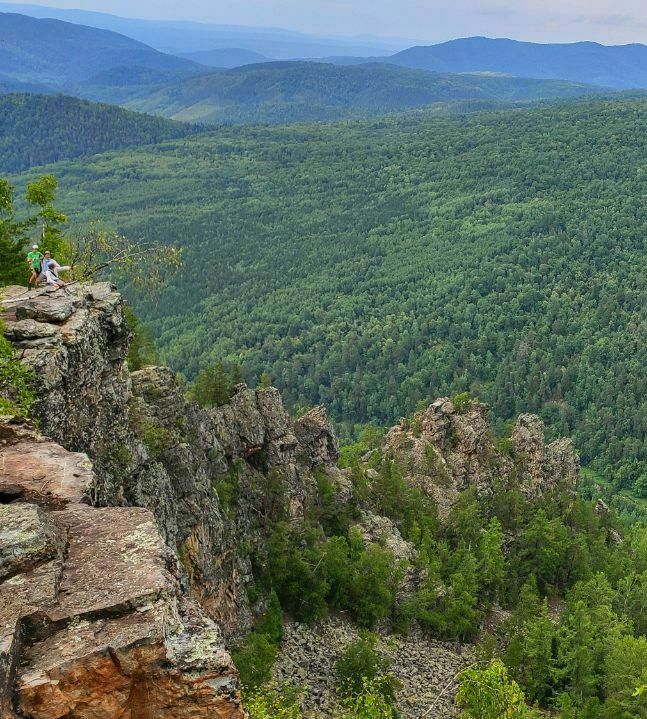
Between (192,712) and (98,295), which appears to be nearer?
(192,712)

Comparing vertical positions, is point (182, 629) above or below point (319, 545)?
above

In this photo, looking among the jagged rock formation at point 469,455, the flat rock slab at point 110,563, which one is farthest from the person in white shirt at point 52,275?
the jagged rock formation at point 469,455

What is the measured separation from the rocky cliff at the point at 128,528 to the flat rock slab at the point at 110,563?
4cm

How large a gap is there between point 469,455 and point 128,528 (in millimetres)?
74076

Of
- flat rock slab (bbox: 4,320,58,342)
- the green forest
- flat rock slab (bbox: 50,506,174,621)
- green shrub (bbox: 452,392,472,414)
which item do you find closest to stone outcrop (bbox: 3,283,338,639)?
flat rock slab (bbox: 4,320,58,342)

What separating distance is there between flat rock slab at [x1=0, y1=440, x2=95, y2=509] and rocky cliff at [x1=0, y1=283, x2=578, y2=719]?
2.0 inches

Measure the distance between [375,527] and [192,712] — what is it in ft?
179

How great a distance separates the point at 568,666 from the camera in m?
51.1

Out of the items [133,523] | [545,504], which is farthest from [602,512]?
[133,523]

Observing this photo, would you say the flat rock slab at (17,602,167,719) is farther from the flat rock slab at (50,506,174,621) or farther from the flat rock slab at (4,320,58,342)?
the flat rock slab at (4,320,58,342)

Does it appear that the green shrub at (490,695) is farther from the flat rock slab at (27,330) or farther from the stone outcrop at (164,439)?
the flat rock slab at (27,330)

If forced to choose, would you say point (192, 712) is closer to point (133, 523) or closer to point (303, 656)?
point (133, 523)

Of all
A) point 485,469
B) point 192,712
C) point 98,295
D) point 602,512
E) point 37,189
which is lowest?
point 602,512

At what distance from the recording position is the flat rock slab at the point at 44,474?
1734cm
